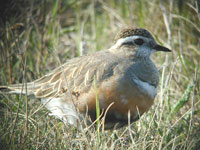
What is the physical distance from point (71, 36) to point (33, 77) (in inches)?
76.5

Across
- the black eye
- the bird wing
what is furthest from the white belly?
the black eye

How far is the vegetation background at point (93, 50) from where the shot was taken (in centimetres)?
362

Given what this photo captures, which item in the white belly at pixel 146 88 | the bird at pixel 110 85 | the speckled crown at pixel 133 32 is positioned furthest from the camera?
the speckled crown at pixel 133 32

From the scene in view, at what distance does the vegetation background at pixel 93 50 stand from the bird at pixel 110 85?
18 cm

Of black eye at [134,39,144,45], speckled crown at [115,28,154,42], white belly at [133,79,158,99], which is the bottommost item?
white belly at [133,79,158,99]

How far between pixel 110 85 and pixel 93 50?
260cm

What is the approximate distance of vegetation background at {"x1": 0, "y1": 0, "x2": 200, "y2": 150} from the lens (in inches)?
142

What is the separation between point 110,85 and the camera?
360 cm

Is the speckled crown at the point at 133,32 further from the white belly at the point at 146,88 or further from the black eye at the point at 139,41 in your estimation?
the white belly at the point at 146,88

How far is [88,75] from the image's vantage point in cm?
387

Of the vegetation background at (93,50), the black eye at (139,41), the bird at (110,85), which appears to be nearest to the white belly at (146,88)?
the bird at (110,85)

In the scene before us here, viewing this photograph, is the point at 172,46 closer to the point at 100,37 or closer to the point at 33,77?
the point at 100,37

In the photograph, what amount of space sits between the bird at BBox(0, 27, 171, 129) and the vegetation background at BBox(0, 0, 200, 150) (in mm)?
185

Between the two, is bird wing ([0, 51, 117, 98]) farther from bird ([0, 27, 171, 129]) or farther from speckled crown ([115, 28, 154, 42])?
speckled crown ([115, 28, 154, 42])
